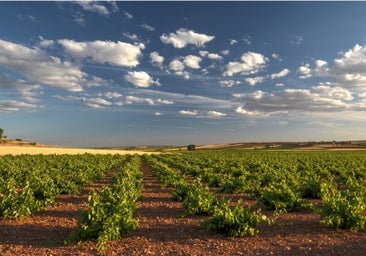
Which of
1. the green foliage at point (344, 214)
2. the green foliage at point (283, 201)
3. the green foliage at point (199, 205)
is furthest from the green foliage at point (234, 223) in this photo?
the green foliage at point (283, 201)

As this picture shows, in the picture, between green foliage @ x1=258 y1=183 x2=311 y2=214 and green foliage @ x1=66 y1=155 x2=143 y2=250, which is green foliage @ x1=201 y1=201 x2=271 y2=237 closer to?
green foliage @ x1=66 y1=155 x2=143 y2=250

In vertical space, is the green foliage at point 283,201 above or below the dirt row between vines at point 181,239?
above

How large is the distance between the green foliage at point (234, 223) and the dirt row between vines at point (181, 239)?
19 centimetres

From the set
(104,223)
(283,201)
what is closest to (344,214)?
(283,201)

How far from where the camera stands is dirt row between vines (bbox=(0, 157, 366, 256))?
31.2 feet

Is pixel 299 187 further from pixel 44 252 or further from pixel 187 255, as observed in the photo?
pixel 44 252

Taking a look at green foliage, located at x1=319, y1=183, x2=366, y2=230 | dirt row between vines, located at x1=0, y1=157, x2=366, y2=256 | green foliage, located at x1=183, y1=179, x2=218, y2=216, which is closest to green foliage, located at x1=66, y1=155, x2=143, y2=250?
dirt row between vines, located at x1=0, y1=157, x2=366, y2=256

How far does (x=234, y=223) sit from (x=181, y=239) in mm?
1517

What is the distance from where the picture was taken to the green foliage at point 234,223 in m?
10.6

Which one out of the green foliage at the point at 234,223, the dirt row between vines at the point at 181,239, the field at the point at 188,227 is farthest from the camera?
the green foliage at the point at 234,223

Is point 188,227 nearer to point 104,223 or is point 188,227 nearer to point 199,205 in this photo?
point 199,205

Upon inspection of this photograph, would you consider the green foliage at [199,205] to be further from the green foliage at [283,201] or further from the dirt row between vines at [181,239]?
the green foliage at [283,201]

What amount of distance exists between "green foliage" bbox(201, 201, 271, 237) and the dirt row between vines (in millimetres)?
191

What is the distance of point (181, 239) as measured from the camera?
10.6 m
